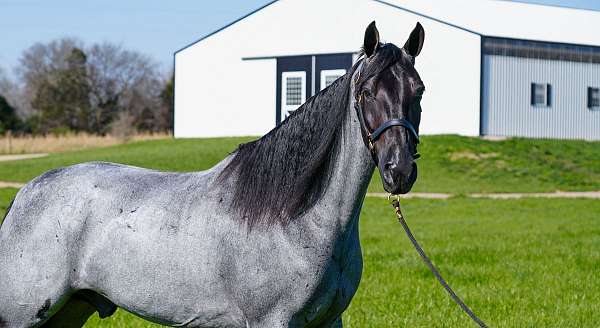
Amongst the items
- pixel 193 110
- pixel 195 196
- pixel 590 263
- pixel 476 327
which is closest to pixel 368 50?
pixel 195 196

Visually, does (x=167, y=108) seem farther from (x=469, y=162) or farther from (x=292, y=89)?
(x=469, y=162)

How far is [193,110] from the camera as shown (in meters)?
44.0

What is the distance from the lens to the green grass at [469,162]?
88.8 feet

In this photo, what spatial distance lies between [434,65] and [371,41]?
33674 millimetres

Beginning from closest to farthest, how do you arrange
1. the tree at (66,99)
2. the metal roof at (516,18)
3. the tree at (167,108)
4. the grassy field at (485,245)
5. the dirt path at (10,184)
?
the grassy field at (485,245) < the dirt path at (10,184) < the metal roof at (516,18) < the tree at (167,108) < the tree at (66,99)

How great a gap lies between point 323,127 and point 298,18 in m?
37.3

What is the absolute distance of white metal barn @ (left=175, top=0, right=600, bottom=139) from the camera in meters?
36.3

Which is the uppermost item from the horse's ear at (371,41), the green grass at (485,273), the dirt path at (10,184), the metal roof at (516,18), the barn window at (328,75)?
the metal roof at (516,18)

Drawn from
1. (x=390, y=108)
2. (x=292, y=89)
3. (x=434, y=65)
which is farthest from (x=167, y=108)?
(x=390, y=108)

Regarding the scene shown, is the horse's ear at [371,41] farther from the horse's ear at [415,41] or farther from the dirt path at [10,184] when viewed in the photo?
the dirt path at [10,184]

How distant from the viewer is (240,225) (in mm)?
4109

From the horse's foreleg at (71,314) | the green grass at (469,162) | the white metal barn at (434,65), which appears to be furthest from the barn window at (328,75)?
the horse's foreleg at (71,314)

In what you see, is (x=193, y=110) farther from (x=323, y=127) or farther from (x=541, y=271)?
(x=323, y=127)

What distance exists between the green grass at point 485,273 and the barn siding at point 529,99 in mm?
18198
